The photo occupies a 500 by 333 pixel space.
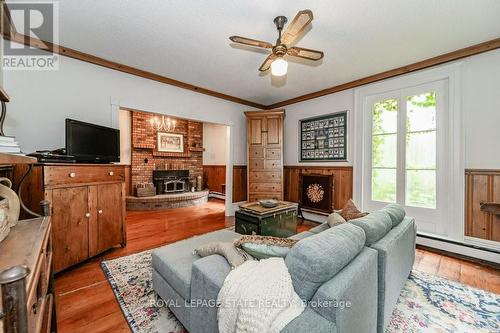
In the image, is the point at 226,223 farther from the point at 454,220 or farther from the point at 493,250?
the point at 493,250

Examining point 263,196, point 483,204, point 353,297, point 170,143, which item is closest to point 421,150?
point 483,204

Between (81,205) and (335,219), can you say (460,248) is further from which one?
(81,205)

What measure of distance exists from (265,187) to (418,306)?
2.94 metres

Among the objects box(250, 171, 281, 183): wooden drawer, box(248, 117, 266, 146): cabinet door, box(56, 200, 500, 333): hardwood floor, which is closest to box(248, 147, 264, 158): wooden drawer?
box(248, 117, 266, 146): cabinet door

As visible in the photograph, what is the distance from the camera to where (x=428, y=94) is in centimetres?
299

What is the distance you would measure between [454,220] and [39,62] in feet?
18.3

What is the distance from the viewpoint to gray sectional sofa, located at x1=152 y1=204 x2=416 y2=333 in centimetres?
89

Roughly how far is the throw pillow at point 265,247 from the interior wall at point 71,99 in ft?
9.45

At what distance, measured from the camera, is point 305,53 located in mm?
2281

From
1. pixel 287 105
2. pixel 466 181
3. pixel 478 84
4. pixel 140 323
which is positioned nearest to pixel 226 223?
pixel 140 323

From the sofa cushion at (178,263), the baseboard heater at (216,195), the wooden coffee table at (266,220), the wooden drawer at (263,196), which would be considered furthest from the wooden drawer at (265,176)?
the baseboard heater at (216,195)

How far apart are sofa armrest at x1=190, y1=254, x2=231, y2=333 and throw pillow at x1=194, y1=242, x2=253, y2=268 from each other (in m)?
0.04

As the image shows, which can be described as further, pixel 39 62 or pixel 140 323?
pixel 39 62

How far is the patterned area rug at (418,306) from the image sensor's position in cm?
152
